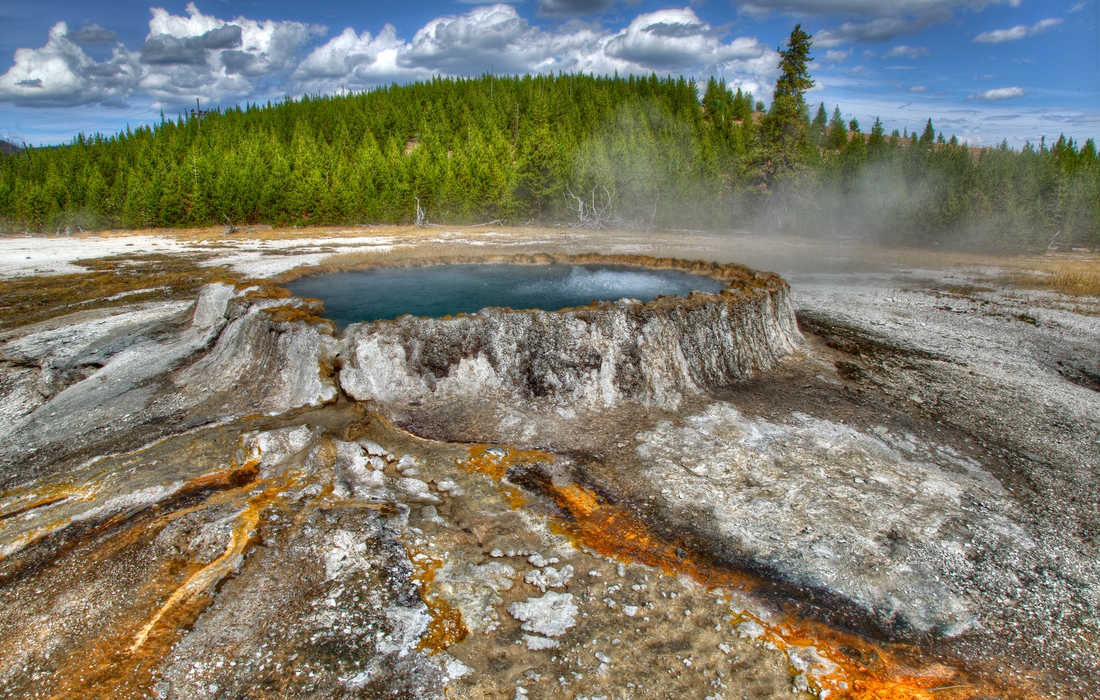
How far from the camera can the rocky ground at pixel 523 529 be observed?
4.36 m

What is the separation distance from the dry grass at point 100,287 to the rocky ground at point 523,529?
503cm

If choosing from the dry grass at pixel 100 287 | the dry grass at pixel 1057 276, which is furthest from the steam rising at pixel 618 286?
the dry grass at pixel 1057 276

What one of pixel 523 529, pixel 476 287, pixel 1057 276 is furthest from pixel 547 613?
pixel 1057 276

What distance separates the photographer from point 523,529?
593 cm

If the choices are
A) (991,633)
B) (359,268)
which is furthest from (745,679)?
(359,268)

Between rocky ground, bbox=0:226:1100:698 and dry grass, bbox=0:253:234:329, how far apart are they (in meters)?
5.03

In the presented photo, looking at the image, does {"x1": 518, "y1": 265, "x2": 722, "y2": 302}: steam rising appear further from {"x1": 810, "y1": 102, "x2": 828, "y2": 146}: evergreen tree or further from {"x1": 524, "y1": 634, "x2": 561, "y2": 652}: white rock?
{"x1": 810, "y1": 102, "x2": 828, "y2": 146}: evergreen tree

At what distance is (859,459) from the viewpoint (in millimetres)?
7398

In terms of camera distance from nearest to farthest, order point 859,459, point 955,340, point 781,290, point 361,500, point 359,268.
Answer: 1. point 361,500
2. point 859,459
3. point 781,290
4. point 955,340
5. point 359,268

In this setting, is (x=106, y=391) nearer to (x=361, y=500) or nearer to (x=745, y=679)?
(x=361, y=500)

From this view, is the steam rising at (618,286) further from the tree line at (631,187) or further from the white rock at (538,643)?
the tree line at (631,187)

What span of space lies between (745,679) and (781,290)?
8.75m

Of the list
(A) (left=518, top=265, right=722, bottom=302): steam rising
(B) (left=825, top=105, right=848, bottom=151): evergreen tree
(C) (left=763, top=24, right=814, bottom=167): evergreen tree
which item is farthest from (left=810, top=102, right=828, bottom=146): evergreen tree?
(A) (left=518, top=265, right=722, bottom=302): steam rising

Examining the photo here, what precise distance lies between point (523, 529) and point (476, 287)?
824 cm
